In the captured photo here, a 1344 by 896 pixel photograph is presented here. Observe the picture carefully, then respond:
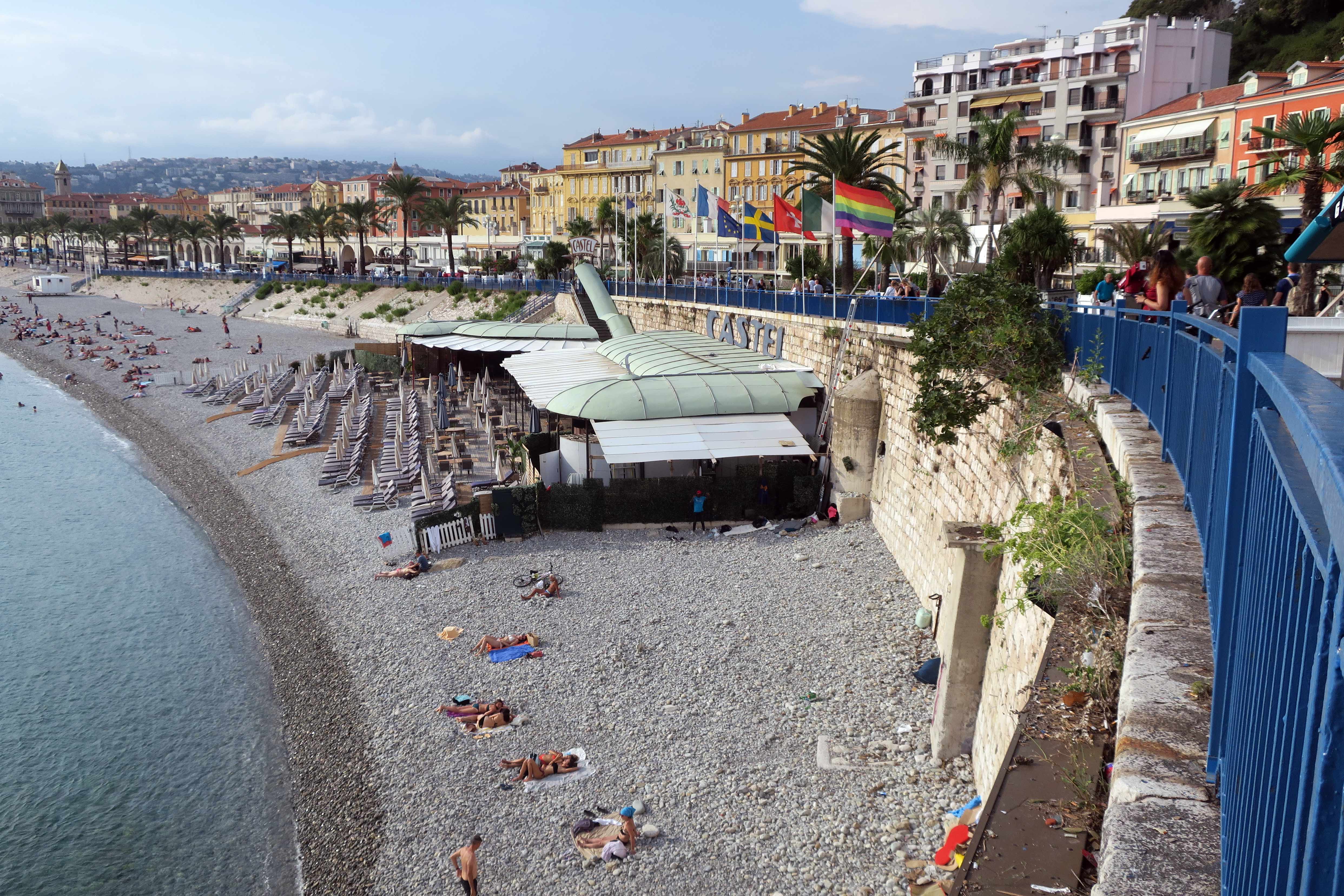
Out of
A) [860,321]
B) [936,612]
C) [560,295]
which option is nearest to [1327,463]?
[936,612]

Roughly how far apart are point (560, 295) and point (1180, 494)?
45944mm

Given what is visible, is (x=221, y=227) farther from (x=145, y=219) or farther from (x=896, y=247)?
(x=896, y=247)

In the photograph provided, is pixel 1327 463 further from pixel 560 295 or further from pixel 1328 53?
pixel 1328 53

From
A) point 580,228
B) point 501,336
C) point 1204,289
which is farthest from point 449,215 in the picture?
point 1204,289

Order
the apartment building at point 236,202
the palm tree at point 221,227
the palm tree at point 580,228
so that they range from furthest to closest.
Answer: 1. the apartment building at point 236,202
2. the palm tree at point 221,227
3. the palm tree at point 580,228

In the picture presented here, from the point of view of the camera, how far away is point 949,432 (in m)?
13.5

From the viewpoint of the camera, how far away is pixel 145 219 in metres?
104

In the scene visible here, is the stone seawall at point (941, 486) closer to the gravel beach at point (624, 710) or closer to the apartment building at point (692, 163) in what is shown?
the gravel beach at point (624, 710)

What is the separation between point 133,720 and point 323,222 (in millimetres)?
73727

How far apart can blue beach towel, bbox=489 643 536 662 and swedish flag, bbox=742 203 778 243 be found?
50.4 feet

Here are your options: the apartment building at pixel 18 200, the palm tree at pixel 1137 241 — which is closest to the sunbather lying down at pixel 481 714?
the palm tree at pixel 1137 241

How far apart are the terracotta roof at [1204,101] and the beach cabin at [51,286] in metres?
98.4

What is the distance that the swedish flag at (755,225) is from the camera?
27.4m

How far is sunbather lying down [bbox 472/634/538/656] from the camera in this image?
1533cm
